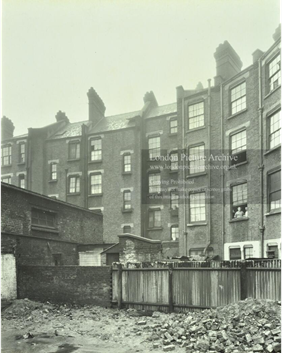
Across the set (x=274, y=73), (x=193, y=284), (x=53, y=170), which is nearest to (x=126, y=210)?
(x=53, y=170)

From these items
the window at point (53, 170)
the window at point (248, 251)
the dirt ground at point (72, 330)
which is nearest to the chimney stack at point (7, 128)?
the window at point (53, 170)

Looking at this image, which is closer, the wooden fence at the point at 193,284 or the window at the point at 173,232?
the wooden fence at the point at 193,284

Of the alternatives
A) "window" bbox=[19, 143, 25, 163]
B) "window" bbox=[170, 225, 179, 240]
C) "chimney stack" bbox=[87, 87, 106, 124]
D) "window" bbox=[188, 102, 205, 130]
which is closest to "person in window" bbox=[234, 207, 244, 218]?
"window" bbox=[188, 102, 205, 130]

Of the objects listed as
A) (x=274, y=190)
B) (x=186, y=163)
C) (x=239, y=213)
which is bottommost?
(x=239, y=213)

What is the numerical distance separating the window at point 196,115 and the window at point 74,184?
1424 cm

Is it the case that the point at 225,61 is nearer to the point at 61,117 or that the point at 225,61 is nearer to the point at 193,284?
the point at 193,284

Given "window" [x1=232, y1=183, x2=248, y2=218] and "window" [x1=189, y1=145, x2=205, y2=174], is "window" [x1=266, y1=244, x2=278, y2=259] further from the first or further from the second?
"window" [x1=189, y1=145, x2=205, y2=174]

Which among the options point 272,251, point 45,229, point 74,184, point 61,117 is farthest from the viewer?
point 61,117

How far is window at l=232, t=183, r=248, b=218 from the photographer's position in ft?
69.1

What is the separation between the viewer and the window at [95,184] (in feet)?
111

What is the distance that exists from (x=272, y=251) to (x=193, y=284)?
7051mm

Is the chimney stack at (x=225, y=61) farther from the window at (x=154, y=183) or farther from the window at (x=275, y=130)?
the window at (x=154, y=183)

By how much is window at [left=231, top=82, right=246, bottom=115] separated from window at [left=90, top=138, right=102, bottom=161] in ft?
51.6

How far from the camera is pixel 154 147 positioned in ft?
107
